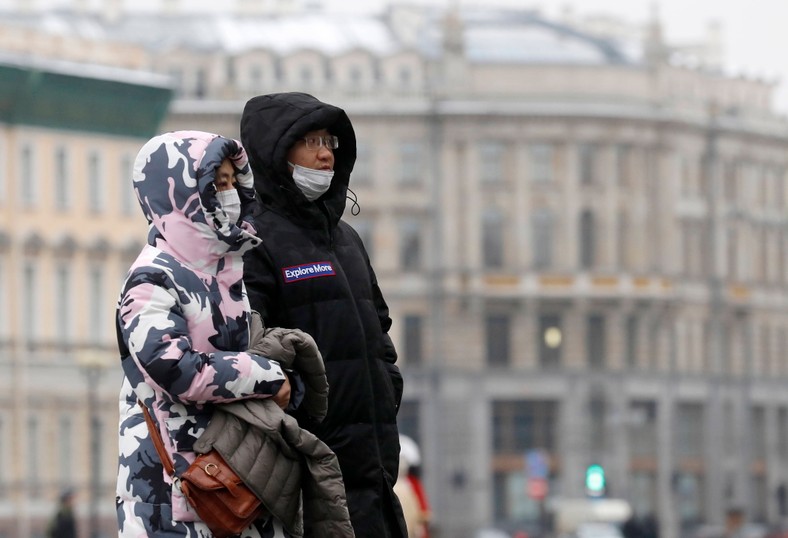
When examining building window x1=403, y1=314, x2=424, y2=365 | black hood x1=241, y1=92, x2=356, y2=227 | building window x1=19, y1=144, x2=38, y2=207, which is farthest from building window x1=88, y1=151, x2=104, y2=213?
black hood x1=241, y1=92, x2=356, y2=227

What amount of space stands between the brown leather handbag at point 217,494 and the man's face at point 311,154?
3.88 feet

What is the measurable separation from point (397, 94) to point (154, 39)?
8.97 metres

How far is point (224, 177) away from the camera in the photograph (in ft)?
22.4

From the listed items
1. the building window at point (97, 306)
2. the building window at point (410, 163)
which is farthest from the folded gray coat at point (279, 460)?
the building window at point (410, 163)

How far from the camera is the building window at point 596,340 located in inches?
3625

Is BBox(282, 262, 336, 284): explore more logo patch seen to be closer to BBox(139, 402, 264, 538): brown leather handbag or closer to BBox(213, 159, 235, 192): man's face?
BBox(213, 159, 235, 192): man's face

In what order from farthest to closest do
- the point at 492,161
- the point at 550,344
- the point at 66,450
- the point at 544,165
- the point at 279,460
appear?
the point at 544,165 → the point at 492,161 → the point at 550,344 → the point at 66,450 → the point at 279,460


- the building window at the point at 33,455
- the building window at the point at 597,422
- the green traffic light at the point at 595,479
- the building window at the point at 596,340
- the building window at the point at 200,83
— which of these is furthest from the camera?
the building window at the point at 596,340

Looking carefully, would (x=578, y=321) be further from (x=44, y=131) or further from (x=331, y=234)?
(x=331, y=234)

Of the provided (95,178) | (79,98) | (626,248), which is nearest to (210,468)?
(79,98)

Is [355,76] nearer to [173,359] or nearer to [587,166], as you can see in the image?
[587,166]

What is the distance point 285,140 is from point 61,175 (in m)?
62.2

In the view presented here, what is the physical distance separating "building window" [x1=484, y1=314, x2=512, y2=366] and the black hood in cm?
8447

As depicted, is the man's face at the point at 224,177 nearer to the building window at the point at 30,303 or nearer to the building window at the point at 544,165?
the building window at the point at 30,303
